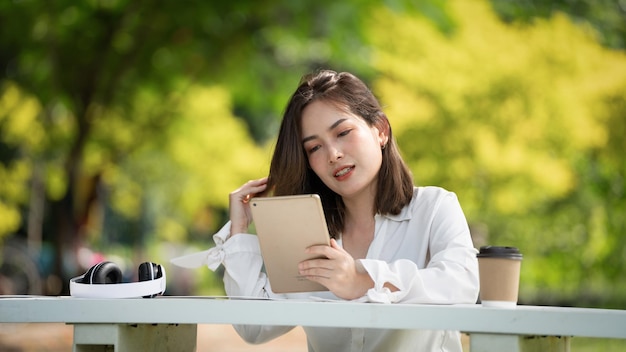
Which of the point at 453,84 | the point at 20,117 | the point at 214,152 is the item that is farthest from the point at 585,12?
the point at 20,117

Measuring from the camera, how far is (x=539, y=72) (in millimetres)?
10031

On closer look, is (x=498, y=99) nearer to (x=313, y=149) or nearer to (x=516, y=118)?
(x=516, y=118)

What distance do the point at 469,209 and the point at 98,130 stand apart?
5.12 m

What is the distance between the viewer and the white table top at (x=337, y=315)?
1.62 m

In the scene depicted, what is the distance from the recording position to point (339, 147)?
2398 mm

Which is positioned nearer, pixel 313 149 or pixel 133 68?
pixel 313 149

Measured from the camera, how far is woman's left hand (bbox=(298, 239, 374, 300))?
6.67 ft

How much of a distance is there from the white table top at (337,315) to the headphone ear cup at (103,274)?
0.53 ft

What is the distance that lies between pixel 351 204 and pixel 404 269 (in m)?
0.58

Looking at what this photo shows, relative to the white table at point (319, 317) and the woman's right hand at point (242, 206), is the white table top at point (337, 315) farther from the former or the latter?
the woman's right hand at point (242, 206)

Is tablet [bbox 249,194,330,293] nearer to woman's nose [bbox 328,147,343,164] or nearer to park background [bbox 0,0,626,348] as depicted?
woman's nose [bbox 328,147,343,164]

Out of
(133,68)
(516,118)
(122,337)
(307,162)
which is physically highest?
(133,68)

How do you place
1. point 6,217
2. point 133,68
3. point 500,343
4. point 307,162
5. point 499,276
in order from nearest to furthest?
1. point 500,343
2. point 499,276
3. point 307,162
4. point 133,68
5. point 6,217

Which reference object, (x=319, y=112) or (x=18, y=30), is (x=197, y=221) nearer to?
(x=18, y=30)
